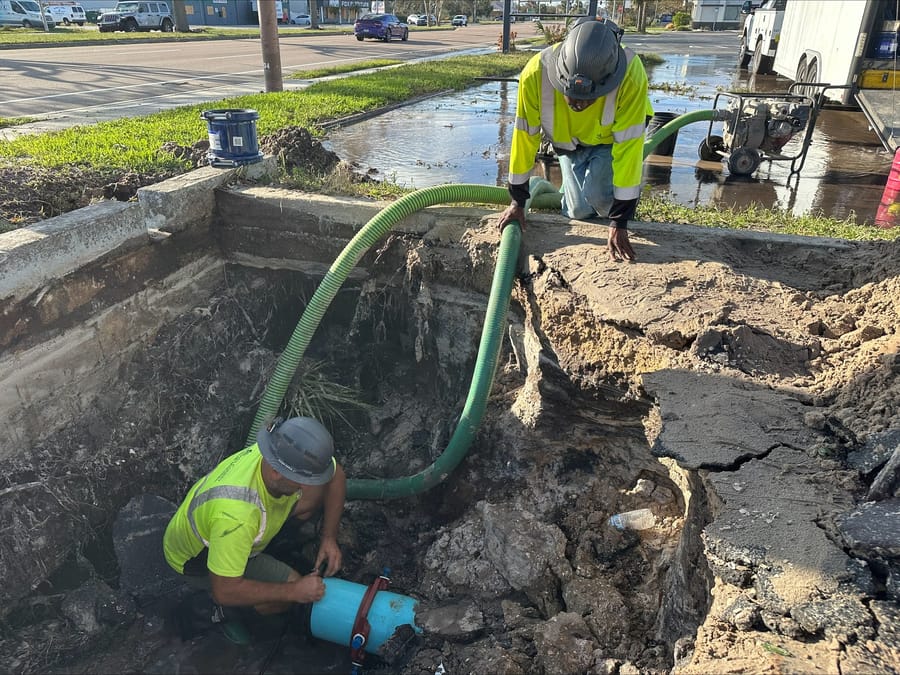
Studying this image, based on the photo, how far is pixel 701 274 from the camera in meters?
3.28

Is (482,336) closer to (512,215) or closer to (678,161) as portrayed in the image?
(512,215)

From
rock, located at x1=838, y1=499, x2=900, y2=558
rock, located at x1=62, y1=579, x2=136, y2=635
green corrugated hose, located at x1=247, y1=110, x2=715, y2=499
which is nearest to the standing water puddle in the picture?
green corrugated hose, located at x1=247, y1=110, x2=715, y2=499

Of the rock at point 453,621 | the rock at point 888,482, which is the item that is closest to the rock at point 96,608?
the rock at point 453,621

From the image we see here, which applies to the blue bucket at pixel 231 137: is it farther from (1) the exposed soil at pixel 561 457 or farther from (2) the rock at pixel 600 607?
(2) the rock at pixel 600 607

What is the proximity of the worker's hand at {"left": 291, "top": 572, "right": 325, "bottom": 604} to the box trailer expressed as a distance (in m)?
6.73

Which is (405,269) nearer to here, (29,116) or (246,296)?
(246,296)

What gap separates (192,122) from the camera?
22.9 ft

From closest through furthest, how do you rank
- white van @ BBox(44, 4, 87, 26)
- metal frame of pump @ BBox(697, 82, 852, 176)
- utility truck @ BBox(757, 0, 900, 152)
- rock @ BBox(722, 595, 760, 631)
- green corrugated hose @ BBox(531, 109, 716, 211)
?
rock @ BBox(722, 595, 760, 631) → green corrugated hose @ BBox(531, 109, 716, 211) → metal frame of pump @ BBox(697, 82, 852, 176) → utility truck @ BBox(757, 0, 900, 152) → white van @ BBox(44, 4, 87, 26)

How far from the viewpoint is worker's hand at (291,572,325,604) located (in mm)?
2879

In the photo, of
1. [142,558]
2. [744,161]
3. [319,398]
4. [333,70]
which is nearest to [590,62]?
[319,398]

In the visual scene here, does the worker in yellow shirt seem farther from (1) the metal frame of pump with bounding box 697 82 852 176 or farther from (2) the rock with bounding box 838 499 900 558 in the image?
(1) the metal frame of pump with bounding box 697 82 852 176

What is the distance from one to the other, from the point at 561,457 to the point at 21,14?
3203 centimetres

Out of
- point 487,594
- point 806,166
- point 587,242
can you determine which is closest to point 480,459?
point 487,594

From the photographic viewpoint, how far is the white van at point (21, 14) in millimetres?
25219
